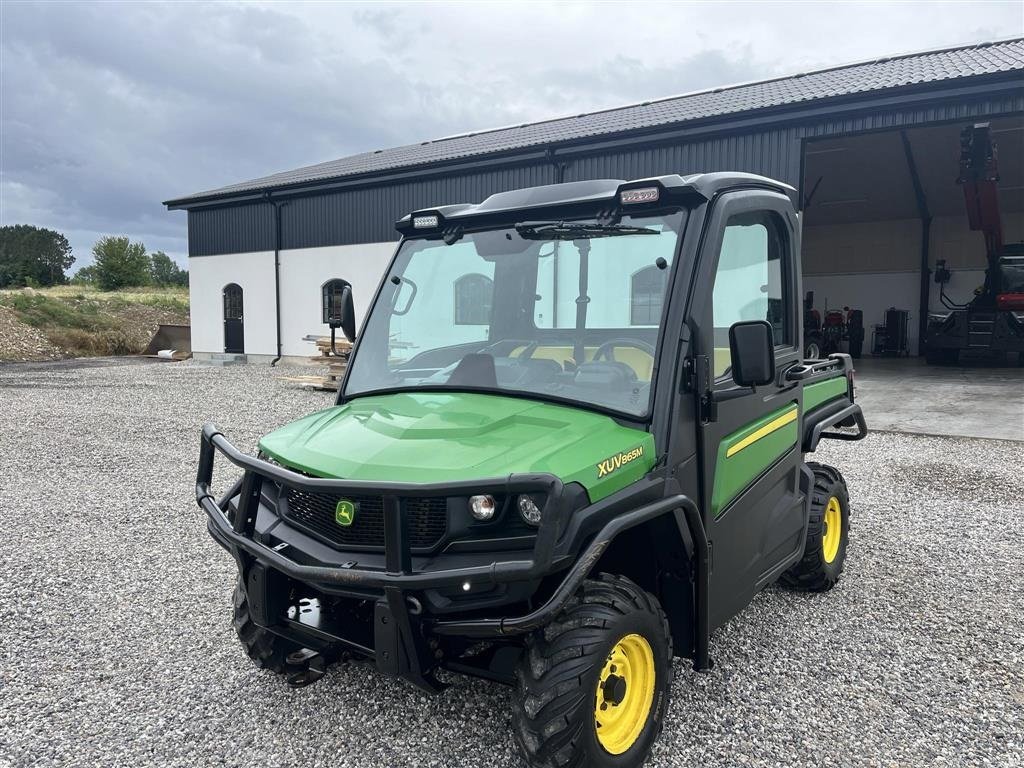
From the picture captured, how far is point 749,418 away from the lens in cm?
319

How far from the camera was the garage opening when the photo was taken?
20.9m

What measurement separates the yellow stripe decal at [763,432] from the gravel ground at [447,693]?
1.07 meters

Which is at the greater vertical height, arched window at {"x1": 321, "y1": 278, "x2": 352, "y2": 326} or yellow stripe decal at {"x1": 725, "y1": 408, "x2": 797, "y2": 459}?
arched window at {"x1": 321, "y1": 278, "x2": 352, "y2": 326}

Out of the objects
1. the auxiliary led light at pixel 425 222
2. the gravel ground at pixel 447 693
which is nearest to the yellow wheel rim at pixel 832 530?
the gravel ground at pixel 447 693

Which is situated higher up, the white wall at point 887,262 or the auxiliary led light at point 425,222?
the white wall at point 887,262

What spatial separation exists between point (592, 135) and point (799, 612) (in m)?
13.1

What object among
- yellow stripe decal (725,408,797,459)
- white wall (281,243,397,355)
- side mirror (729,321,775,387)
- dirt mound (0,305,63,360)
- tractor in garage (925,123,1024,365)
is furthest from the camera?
dirt mound (0,305,63,360)

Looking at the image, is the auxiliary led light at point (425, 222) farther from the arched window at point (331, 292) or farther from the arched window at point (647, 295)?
the arched window at point (331, 292)

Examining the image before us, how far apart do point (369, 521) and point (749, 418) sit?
5.62 feet

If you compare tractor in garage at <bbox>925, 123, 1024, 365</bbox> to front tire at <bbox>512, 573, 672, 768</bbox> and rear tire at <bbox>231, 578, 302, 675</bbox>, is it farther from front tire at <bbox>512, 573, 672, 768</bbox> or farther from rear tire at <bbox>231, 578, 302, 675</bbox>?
rear tire at <bbox>231, 578, 302, 675</bbox>

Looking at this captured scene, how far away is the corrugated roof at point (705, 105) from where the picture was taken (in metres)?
13.0

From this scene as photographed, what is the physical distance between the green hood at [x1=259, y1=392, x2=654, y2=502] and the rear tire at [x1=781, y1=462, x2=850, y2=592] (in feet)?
6.53

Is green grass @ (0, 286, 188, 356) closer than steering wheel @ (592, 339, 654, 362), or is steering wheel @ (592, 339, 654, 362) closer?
steering wheel @ (592, 339, 654, 362)

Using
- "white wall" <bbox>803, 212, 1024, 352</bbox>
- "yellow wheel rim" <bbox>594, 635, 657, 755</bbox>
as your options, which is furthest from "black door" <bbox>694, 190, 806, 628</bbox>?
"white wall" <bbox>803, 212, 1024, 352</bbox>
